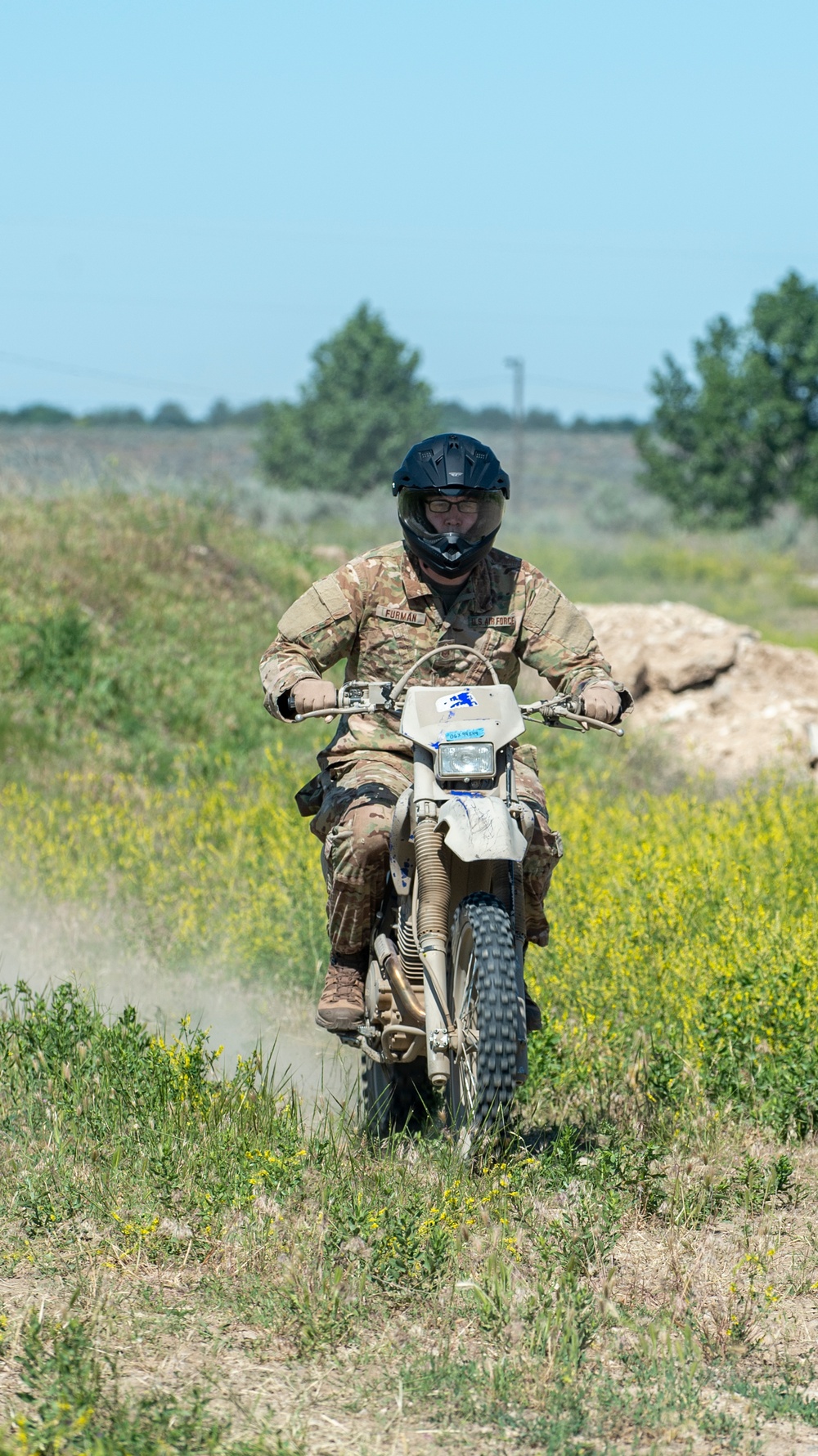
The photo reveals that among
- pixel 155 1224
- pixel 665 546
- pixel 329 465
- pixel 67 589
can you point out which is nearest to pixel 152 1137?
pixel 155 1224

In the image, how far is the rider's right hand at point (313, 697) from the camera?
5.24 metres

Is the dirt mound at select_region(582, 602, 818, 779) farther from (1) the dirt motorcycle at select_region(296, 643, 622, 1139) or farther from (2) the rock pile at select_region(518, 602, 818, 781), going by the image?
(1) the dirt motorcycle at select_region(296, 643, 622, 1139)

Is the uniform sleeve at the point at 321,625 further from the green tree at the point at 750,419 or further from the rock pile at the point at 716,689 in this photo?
the green tree at the point at 750,419

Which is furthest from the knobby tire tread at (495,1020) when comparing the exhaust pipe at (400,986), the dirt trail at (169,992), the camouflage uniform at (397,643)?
the dirt trail at (169,992)

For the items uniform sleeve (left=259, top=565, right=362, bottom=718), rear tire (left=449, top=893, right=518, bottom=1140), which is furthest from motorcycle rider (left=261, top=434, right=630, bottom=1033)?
rear tire (left=449, top=893, right=518, bottom=1140)

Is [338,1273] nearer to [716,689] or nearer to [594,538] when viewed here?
[716,689]

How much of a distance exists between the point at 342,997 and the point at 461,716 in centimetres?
115

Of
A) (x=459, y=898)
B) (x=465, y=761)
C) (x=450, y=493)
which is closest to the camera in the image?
(x=465, y=761)

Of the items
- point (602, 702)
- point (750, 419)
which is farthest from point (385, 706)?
point (750, 419)

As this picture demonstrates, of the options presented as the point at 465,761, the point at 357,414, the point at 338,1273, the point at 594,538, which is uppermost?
the point at 357,414

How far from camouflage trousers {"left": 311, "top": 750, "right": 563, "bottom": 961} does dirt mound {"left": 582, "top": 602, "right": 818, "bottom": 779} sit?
856cm

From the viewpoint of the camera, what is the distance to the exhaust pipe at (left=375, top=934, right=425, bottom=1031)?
5.14m

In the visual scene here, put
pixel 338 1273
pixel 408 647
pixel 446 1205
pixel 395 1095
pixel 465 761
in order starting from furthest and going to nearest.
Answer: pixel 395 1095, pixel 408 647, pixel 465 761, pixel 446 1205, pixel 338 1273

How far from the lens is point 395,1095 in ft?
19.3
